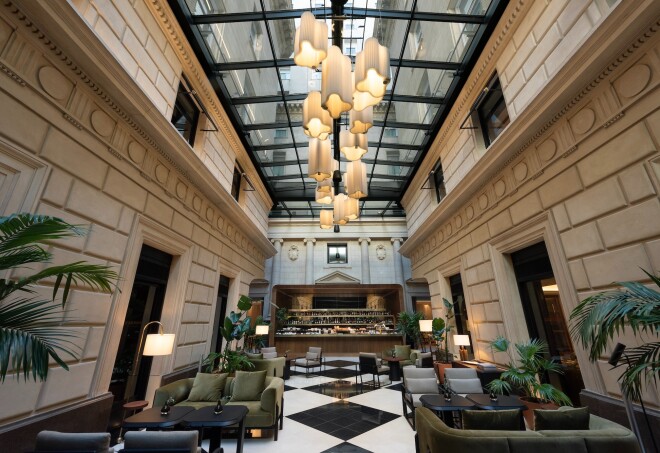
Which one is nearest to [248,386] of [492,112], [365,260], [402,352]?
[402,352]

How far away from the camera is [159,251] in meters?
5.20

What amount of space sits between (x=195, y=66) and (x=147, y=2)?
1319 millimetres

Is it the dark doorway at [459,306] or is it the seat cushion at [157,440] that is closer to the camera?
the seat cushion at [157,440]

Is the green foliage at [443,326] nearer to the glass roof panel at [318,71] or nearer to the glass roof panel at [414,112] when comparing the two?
the glass roof panel at [318,71]

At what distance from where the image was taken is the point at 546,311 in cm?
490

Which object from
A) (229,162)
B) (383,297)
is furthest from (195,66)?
(383,297)

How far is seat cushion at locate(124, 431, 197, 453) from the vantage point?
218cm

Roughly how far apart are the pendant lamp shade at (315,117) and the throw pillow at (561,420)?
393cm

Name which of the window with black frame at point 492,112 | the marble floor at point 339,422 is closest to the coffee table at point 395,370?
the marble floor at point 339,422

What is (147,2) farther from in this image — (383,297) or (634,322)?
(383,297)

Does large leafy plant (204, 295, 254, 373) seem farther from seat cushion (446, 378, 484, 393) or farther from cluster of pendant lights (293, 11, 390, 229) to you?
cluster of pendant lights (293, 11, 390, 229)

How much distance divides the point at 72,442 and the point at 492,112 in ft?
26.1

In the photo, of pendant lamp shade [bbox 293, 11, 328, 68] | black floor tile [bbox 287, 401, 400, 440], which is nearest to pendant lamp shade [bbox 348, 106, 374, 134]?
pendant lamp shade [bbox 293, 11, 328, 68]

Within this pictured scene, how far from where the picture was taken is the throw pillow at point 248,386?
171 inches
